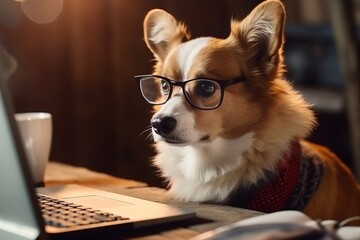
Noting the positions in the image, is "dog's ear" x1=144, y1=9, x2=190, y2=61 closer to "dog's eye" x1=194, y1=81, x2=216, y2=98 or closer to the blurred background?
"dog's eye" x1=194, y1=81, x2=216, y2=98

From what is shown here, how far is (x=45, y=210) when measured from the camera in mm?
1016

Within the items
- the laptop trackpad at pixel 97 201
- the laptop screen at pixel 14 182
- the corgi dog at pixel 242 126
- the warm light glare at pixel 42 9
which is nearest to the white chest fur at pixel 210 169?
the corgi dog at pixel 242 126

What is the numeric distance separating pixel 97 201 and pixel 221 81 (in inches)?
14.8

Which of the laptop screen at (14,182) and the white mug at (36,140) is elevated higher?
the laptop screen at (14,182)

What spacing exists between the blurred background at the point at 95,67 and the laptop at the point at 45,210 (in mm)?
1393

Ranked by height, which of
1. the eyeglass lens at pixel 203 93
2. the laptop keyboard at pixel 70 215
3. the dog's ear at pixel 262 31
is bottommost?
the laptop keyboard at pixel 70 215

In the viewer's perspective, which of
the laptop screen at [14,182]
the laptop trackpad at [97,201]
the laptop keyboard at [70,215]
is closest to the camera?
the laptop screen at [14,182]

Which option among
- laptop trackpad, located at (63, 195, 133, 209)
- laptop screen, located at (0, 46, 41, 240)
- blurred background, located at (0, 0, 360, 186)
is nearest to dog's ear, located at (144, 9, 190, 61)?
Answer: laptop trackpad, located at (63, 195, 133, 209)

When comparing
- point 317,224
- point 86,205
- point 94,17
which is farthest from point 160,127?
point 94,17

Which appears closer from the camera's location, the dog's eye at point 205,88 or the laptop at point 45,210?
the laptop at point 45,210

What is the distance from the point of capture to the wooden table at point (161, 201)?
0.96m

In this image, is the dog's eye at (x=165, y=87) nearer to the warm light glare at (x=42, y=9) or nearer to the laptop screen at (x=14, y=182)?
the laptop screen at (x=14, y=182)

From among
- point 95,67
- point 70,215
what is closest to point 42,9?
point 95,67

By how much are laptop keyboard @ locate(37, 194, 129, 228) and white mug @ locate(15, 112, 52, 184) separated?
1.26ft
